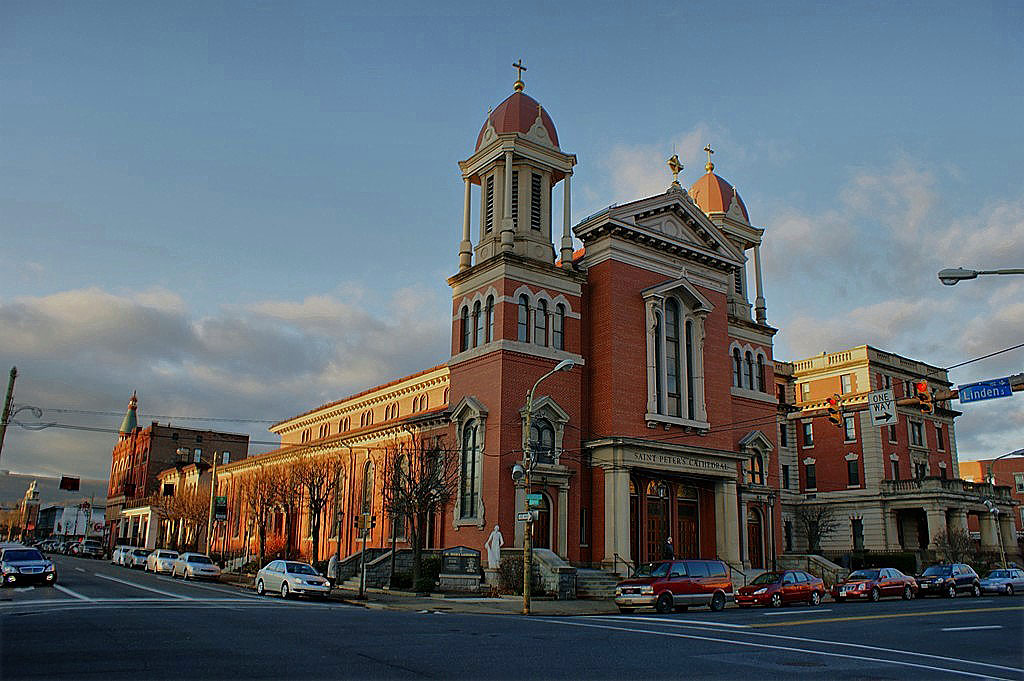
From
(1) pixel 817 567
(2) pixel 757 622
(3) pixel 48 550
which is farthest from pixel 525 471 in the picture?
(3) pixel 48 550

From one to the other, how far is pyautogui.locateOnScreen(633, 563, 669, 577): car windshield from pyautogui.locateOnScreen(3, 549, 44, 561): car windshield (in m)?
23.7

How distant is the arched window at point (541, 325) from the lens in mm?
40625

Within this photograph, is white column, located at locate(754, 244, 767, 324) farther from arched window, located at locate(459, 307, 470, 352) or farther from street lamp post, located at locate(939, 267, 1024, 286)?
street lamp post, located at locate(939, 267, 1024, 286)

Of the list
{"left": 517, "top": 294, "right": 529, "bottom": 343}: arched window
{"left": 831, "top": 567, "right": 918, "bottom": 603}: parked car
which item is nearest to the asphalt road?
{"left": 831, "top": 567, "right": 918, "bottom": 603}: parked car

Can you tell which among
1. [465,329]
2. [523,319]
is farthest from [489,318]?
[465,329]

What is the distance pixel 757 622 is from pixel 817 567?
26.3 m

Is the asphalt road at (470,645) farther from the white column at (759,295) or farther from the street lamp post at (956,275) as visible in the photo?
the white column at (759,295)

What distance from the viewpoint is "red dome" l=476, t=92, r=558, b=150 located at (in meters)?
44.2

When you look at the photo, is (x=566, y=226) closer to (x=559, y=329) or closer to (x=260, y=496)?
(x=559, y=329)

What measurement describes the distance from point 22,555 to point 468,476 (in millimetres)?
18473

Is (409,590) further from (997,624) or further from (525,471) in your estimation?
(997,624)

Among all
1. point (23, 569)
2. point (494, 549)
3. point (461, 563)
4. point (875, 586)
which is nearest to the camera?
point (23, 569)

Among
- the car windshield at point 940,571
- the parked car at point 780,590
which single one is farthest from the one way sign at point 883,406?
the car windshield at point 940,571

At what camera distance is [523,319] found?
132 feet
